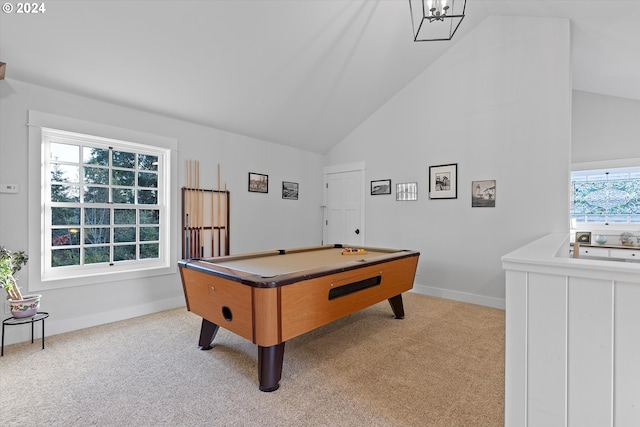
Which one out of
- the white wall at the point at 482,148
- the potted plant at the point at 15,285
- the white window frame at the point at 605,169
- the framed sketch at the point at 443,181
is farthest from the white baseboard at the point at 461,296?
the potted plant at the point at 15,285

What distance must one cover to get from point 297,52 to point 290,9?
20.8 inches

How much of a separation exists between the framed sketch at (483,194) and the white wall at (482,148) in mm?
56

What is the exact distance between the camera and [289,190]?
5164 millimetres

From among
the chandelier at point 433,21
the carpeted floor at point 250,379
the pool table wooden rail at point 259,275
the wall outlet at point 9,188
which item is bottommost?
the carpeted floor at point 250,379

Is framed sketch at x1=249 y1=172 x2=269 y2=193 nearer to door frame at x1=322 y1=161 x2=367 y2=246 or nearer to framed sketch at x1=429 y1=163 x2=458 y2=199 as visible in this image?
door frame at x1=322 y1=161 x2=367 y2=246

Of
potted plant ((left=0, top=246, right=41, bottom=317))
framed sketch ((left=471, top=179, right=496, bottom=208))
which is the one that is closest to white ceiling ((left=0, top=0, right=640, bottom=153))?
potted plant ((left=0, top=246, right=41, bottom=317))

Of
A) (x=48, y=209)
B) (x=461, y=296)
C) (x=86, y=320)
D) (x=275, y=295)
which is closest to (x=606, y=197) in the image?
(x=461, y=296)

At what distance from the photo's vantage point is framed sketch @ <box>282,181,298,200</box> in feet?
16.7

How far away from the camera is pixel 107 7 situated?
2.39 metres

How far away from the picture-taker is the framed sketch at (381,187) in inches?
191

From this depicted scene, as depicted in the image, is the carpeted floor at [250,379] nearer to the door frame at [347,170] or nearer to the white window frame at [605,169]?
the door frame at [347,170]

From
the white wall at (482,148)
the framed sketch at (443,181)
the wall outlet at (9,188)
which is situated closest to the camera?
the wall outlet at (9,188)

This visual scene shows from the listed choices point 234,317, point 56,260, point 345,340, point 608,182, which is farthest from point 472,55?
point 56,260

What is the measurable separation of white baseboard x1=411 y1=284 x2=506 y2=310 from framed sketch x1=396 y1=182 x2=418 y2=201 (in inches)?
51.9
